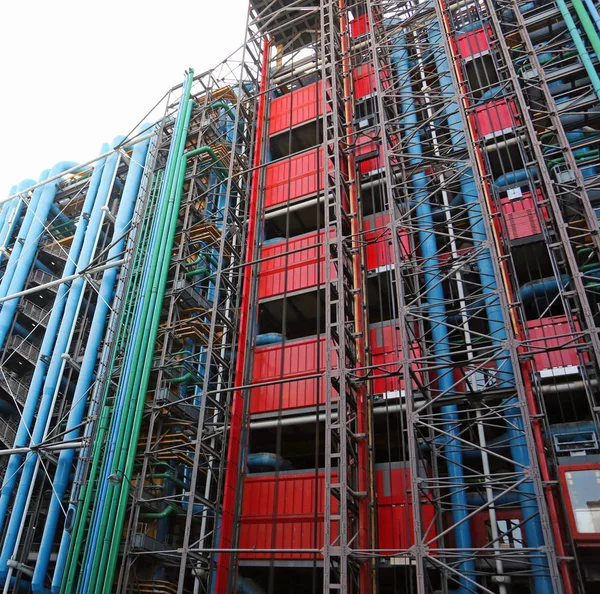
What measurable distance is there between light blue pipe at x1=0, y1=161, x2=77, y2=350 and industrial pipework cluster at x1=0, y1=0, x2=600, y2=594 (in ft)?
0.85

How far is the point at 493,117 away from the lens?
23953 mm

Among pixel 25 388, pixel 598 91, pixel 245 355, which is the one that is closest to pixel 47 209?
pixel 25 388

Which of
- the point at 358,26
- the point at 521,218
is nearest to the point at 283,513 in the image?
the point at 521,218

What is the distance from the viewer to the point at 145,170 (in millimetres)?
31062

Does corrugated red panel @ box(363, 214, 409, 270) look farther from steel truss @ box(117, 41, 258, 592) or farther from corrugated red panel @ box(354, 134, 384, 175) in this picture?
steel truss @ box(117, 41, 258, 592)

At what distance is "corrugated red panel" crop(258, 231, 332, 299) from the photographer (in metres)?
23.0

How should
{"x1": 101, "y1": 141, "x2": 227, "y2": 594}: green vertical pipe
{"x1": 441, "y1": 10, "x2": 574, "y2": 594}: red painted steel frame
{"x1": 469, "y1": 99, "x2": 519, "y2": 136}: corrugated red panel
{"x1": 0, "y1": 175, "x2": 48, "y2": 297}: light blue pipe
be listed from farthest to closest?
1. {"x1": 0, "y1": 175, "x2": 48, "y2": 297}: light blue pipe
2. {"x1": 469, "y1": 99, "x2": 519, "y2": 136}: corrugated red panel
3. {"x1": 101, "y1": 141, "x2": 227, "y2": 594}: green vertical pipe
4. {"x1": 441, "y1": 10, "x2": 574, "y2": 594}: red painted steel frame

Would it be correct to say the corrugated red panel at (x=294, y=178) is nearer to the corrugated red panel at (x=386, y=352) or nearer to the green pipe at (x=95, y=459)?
the green pipe at (x=95, y=459)

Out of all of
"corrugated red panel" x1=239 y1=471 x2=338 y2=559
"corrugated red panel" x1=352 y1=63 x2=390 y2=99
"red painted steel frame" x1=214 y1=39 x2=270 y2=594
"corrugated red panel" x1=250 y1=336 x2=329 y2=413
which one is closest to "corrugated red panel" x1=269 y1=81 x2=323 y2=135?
"red painted steel frame" x1=214 y1=39 x2=270 y2=594

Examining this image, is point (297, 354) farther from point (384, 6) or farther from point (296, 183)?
point (384, 6)

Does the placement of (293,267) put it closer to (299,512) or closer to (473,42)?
(299,512)

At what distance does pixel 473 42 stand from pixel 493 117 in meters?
5.04

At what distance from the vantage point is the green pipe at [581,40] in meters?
22.3

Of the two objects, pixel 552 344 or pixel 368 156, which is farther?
pixel 368 156
